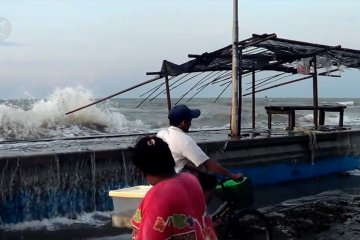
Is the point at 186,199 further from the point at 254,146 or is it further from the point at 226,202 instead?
the point at 254,146

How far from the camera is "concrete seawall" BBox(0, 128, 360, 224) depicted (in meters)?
7.77

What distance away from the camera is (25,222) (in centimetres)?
793

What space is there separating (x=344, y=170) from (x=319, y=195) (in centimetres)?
278

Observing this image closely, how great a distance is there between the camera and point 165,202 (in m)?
2.39

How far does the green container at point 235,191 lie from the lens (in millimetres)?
5359

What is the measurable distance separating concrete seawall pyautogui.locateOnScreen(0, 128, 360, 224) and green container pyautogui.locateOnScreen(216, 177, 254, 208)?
3648 millimetres

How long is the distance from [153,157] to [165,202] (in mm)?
264

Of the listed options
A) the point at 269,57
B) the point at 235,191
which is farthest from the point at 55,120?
the point at 235,191

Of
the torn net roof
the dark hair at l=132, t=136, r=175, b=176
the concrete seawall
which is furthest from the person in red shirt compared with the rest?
the torn net roof

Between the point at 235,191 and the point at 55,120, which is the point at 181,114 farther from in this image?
the point at 55,120

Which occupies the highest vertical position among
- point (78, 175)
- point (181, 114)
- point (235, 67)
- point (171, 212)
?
point (235, 67)

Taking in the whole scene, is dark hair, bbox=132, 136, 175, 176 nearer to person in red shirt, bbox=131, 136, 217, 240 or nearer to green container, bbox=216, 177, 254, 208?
person in red shirt, bbox=131, 136, 217, 240

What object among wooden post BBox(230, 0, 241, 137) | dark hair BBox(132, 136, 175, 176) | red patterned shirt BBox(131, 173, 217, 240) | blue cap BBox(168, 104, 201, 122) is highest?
wooden post BBox(230, 0, 241, 137)

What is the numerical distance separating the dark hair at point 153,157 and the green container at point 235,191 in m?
2.86
